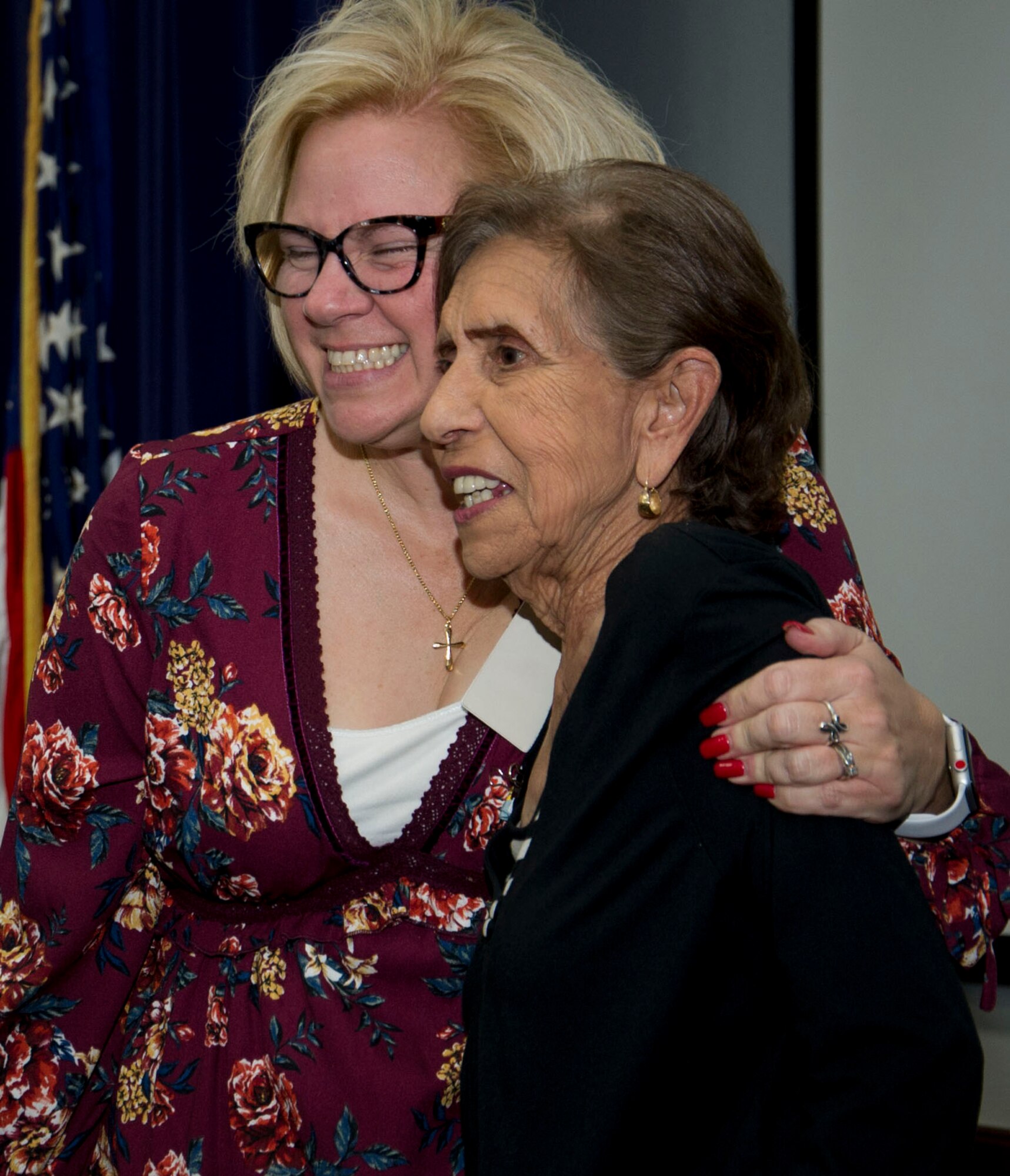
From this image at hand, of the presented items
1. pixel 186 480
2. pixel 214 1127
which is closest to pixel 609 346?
pixel 186 480

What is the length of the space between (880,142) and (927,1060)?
187 centimetres

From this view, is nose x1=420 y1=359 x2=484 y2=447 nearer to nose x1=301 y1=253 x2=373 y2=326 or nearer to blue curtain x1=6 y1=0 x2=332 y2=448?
nose x1=301 y1=253 x2=373 y2=326

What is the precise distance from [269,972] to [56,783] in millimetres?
317

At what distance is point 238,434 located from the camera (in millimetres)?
1532

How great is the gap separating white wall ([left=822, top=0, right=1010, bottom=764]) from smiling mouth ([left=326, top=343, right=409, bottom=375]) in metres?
1.15

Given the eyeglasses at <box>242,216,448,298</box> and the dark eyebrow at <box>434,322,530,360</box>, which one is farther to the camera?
the eyeglasses at <box>242,216,448,298</box>

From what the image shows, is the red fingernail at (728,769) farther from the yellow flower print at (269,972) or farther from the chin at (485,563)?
the yellow flower print at (269,972)

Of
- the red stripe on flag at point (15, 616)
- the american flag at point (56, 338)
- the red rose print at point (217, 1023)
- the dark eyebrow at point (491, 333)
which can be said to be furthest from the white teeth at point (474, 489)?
the red stripe on flag at point (15, 616)

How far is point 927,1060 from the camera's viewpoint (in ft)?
2.68

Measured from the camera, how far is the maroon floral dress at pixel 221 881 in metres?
1.25

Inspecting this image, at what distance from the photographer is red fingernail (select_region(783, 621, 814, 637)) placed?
35.4 inches

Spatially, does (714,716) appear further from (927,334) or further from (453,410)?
(927,334)

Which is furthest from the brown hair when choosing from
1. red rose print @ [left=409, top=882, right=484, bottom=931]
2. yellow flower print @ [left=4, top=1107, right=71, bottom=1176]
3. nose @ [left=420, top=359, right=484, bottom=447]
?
yellow flower print @ [left=4, top=1107, right=71, bottom=1176]

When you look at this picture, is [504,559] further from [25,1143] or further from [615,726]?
[25,1143]
